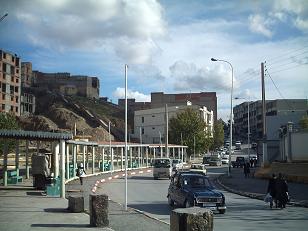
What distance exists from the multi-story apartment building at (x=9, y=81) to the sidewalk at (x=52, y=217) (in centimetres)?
8073

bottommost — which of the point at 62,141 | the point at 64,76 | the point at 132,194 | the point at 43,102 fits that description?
the point at 132,194

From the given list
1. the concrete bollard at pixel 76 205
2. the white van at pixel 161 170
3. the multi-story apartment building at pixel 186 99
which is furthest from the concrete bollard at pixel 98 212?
the multi-story apartment building at pixel 186 99

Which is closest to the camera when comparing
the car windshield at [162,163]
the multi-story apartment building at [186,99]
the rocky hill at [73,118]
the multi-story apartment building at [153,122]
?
the car windshield at [162,163]

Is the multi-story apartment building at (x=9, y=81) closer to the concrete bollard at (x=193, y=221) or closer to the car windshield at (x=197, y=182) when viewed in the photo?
the car windshield at (x=197, y=182)

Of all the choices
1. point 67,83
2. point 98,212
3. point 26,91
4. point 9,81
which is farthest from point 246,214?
point 67,83

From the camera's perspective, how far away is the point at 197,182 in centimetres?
2022

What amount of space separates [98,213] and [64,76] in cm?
Answer: 15835

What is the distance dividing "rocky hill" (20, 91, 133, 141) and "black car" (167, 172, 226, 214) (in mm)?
85620

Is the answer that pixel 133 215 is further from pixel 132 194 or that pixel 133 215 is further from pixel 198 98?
pixel 198 98

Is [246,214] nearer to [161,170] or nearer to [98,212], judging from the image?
[98,212]

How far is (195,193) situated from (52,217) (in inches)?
231

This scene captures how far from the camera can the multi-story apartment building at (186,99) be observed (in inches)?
5871

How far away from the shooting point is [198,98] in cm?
15438

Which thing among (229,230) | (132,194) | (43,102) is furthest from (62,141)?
(43,102)
